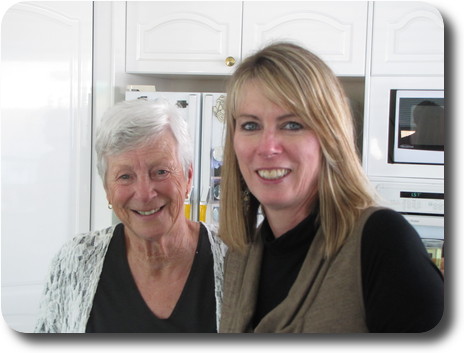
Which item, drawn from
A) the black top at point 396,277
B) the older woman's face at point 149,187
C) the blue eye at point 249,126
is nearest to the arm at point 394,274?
the black top at point 396,277

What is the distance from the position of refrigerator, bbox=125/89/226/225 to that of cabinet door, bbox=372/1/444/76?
0.42 m

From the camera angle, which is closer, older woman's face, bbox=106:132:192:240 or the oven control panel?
older woman's face, bbox=106:132:192:240

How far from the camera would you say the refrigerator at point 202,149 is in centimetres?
98

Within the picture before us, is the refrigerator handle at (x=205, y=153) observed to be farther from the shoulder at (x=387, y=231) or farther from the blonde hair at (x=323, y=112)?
the shoulder at (x=387, y=231)

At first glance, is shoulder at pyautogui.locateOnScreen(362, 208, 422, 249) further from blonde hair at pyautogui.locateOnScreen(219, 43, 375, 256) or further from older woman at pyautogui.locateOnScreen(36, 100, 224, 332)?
older woman at pyautogui.locateOnScreen(36, 100, 224, 332)

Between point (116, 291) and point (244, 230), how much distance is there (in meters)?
0.27

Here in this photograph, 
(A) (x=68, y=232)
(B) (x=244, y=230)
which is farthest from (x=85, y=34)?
(B) (x=244, y=230)

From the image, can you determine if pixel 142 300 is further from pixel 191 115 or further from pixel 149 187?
pixel 191 115

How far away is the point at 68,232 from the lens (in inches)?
41.3

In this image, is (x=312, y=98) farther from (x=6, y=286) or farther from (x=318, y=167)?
(x=6, y=286)

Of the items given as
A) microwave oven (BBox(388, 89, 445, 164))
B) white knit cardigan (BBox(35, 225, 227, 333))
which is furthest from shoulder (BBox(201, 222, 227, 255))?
microwave oven (BBox(388, 89, 445, 164))

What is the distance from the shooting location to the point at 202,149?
3.28ft

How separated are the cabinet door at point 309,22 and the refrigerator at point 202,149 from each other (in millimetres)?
174

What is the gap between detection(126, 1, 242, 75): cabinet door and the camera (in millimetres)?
1132
